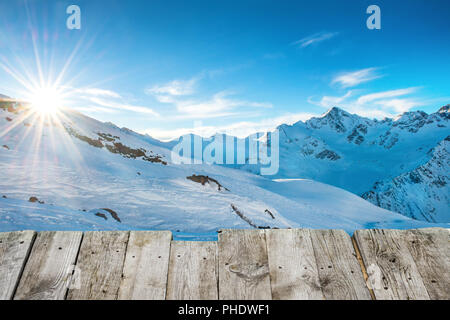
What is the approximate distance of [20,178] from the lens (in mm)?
12562

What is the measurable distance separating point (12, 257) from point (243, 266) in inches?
70.0

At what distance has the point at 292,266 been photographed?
1.97 meters

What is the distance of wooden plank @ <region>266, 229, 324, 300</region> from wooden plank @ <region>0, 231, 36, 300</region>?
6.11 ft

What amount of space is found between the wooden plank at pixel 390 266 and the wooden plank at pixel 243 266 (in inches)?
31.8

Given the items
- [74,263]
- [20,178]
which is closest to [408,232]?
[74,263]

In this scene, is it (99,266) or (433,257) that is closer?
(99,266)

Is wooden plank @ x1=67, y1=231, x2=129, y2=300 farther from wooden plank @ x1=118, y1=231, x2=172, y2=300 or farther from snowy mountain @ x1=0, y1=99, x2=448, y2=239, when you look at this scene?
snowy mountain @ x1=0, y1=99, x2=448, y2=239

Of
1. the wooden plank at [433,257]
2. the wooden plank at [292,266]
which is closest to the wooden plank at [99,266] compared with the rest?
the wooden plank at [292,266]

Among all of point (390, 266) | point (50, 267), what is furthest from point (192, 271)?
point (390, 266)

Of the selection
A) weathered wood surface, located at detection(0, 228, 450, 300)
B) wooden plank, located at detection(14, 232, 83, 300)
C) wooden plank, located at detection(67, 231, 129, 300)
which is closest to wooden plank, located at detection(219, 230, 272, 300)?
weathered wood surface, located at detection(0, 228, 450, 300)

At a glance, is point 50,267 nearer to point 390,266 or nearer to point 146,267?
point 146,267

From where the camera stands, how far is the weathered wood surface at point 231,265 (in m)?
1.80
